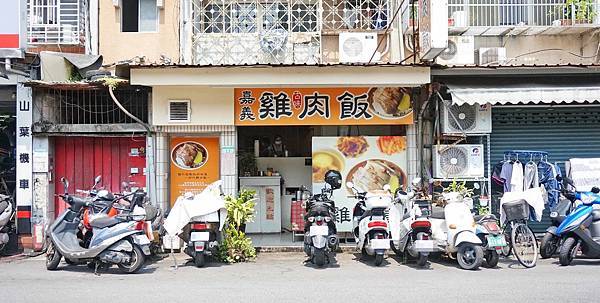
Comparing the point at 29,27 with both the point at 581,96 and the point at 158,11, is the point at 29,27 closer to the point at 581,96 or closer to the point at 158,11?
the point at 158,11

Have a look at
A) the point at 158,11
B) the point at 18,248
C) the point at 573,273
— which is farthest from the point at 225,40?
the point at 573,273

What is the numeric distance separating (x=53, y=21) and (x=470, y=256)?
383 inches

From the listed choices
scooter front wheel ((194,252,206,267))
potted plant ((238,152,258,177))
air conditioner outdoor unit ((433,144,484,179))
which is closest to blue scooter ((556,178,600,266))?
air conditioner outdoor unit ((433,144,484,179))

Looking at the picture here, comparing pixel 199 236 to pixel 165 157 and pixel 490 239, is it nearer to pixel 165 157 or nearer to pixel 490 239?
pixel 165 157

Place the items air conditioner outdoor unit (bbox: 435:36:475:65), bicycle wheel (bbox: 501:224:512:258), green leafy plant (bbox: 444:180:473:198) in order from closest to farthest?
1. bicycle wheel (bbox: 501:224:512:258)
2. green leafy plant (bbox: 444:180:473:198)
3. air conditioner outdoor unit (bbox: 435:36:475:65)

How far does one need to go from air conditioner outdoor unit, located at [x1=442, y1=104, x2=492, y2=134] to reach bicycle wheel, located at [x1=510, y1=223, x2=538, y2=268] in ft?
8.37

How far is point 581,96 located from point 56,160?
1070 centimetres

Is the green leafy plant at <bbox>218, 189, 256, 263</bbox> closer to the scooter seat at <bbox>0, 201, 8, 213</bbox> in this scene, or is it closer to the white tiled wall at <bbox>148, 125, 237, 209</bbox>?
the white tiled wall at <bbox>148, 125, 237, 209</bbox>

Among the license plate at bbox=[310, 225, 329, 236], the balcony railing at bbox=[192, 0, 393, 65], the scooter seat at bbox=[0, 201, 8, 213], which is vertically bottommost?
the license plate at bbox=[310, 225, 329, 236]

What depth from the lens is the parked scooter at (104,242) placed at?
9.24 meters

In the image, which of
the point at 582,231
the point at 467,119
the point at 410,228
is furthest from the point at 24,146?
the point at 582,231

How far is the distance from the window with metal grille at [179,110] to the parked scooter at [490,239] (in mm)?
5979

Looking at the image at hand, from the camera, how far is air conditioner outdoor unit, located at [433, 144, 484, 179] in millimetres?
12008

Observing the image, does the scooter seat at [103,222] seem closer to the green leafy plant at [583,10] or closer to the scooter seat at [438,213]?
the scooter seat at [438,213]
